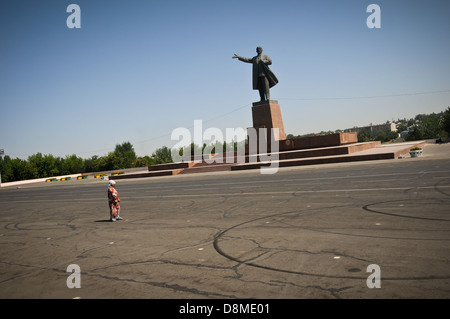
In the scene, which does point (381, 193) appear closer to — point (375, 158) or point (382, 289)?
point (382, 289)

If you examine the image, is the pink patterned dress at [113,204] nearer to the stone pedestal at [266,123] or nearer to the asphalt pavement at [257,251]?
the asphalt pavement at [257,251]

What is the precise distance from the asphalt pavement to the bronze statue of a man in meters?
27.4

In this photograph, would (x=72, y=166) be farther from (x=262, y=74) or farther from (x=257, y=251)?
(x=257, y=251)

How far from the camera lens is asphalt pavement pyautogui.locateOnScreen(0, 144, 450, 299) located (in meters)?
5.00

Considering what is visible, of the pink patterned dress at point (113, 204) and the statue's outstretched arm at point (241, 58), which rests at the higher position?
the statue's outstretched arm at point (241, 58)

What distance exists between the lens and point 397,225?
7645 millimetres

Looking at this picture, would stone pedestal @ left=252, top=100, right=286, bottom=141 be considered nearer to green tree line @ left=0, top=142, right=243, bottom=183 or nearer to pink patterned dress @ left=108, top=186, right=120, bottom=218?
pink patterned dress @ left=108, top=186, right=120, bottom=218

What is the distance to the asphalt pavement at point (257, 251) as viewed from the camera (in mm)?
4996

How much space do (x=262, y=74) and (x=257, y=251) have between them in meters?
33.8

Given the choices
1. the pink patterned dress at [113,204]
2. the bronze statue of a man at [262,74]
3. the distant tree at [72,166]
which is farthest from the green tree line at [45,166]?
the pink patterned dress at [113,204]

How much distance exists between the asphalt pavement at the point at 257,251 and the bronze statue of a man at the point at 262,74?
2741cm

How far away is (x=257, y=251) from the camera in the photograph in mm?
6836

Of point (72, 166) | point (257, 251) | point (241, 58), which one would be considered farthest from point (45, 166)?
point (257, 251)
